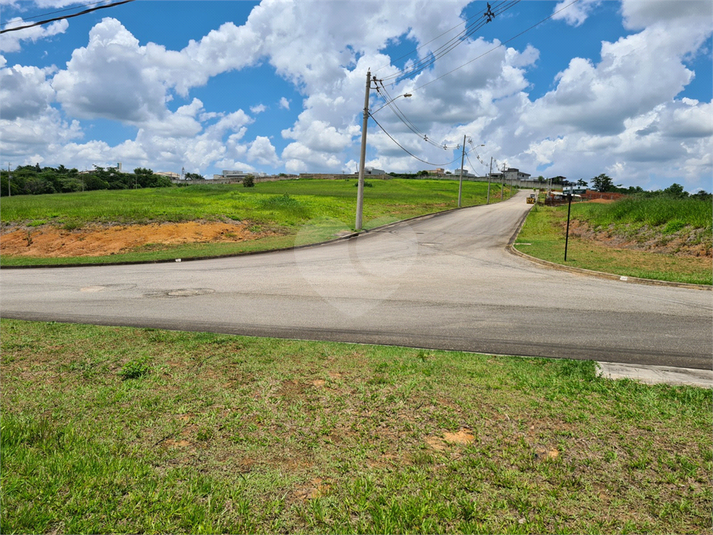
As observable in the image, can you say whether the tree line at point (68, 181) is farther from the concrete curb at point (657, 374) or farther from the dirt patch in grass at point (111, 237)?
the concrete curb at point (657, 374)

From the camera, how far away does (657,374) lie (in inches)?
213

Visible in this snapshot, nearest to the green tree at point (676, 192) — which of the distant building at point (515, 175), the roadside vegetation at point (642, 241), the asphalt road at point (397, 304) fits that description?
the roadside vegetation at point (642, 241)

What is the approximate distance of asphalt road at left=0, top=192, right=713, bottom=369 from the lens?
22.7 feet

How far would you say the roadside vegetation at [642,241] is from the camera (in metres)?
14.6

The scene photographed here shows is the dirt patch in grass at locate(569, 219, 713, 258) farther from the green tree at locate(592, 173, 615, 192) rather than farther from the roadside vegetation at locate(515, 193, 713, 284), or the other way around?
the green tree at locate(592, 173, 615, 192)

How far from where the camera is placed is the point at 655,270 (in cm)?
1411

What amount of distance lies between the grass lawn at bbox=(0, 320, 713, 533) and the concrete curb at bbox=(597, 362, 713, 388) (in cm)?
28

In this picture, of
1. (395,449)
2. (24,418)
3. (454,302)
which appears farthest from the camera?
(454,302)

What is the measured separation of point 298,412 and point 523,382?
2718 millimetres

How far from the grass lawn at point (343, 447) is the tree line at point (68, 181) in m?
99.1

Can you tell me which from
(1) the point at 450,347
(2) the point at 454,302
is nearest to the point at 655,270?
(2) the point at 454,302

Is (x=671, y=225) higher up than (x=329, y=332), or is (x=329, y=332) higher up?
(x=671, y=225)

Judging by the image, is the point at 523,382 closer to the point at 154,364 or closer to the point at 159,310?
the point at 154,364

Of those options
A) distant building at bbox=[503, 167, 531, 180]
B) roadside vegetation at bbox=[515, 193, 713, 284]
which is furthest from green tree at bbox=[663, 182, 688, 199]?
distant building at bbox=[503, 167, 531, 180]
